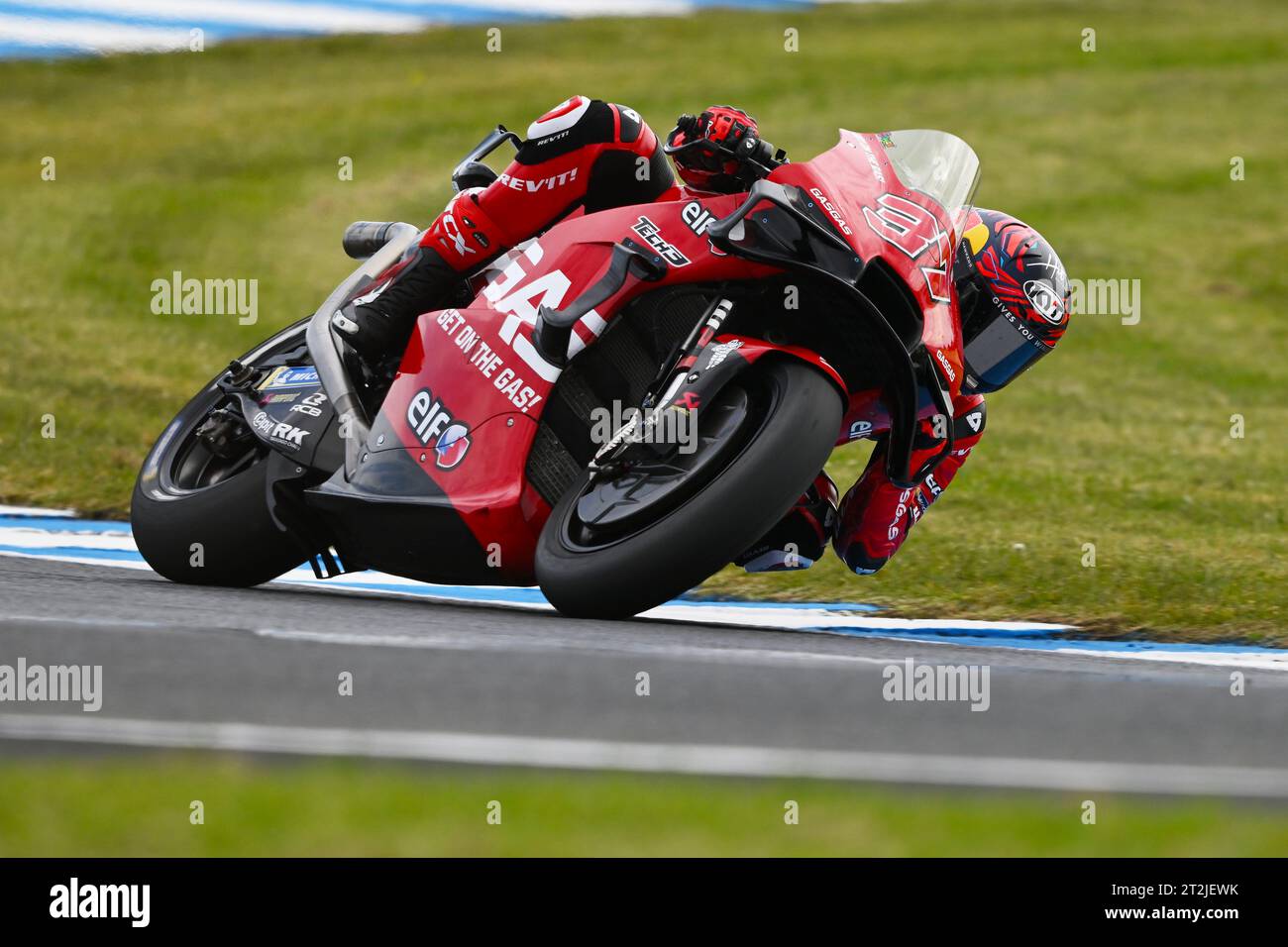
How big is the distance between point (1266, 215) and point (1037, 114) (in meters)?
4.76

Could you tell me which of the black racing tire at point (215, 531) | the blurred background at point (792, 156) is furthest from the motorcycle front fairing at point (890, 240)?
the black racing tire at point (215, 531)

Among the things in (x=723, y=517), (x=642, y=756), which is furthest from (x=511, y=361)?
(x=642, y=756)

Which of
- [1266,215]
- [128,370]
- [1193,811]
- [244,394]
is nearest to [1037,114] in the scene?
[1266,215]

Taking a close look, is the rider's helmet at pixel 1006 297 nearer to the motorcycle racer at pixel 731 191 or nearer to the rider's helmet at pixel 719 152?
the motorcycle racer at pixel 731 191

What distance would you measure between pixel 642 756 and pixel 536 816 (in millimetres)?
369

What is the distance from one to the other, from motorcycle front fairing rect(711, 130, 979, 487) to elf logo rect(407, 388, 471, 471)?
852 mm

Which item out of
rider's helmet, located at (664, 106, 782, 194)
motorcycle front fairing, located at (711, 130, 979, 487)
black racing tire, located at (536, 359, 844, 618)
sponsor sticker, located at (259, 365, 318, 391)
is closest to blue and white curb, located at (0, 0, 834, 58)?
sponsor sticker, located at (259, 365, 318, 391)

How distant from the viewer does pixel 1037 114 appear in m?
22.7

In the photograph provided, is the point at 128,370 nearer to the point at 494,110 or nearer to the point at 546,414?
the point at 546,414

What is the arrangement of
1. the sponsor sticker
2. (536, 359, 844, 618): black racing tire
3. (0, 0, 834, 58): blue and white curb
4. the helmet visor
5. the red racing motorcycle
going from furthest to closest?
(0, 0, 834, 58): blue and white curb, the sponsor sticker, the helmet visor, the red racing motorcycle, (536, 359, 844, 618): black racing tire

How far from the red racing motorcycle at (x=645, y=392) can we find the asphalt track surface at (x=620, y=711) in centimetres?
66

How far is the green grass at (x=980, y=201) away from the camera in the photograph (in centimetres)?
736

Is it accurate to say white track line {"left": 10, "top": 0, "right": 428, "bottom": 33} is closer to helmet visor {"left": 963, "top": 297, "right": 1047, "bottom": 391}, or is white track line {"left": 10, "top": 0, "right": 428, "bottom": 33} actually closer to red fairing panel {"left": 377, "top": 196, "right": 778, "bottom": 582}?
red fairing panel {"left": 377, "top": 196, "right": 778, "bottom": 582}

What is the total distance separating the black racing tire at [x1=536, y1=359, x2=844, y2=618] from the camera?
389 centimetres
